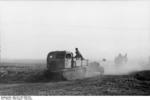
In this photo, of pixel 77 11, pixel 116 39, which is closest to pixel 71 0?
pixel 77 11

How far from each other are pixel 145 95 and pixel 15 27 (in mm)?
2044

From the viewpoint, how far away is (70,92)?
3.26 meters

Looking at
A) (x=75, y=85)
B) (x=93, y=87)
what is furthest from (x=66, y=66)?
(x=93, y=87)

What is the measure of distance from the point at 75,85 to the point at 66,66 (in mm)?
294

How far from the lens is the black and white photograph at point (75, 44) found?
323 cm

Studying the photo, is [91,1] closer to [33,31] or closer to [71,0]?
[71,0]

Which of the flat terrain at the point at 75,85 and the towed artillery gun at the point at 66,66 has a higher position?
the towed artillery gun at the point at 66,66

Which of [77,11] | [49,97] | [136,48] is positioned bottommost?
[49,97]

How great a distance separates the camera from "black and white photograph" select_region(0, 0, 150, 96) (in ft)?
10.6

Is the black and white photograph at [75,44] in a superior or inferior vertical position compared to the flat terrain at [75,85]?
superior

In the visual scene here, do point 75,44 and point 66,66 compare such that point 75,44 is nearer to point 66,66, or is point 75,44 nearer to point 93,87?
point 66,66

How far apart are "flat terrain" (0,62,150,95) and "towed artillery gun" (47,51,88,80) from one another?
0.08m

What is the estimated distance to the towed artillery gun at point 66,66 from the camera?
325 centimetres

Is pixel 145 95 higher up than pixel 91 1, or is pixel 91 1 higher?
pixel 91 1
